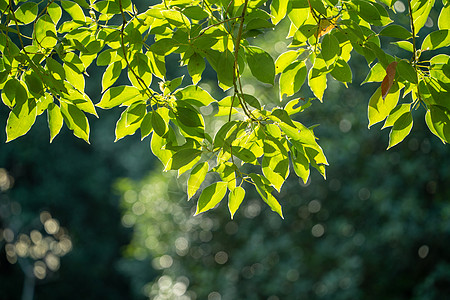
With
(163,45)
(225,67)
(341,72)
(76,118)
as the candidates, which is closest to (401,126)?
(341,72)

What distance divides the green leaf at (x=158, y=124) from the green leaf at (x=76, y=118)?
0.47 feet

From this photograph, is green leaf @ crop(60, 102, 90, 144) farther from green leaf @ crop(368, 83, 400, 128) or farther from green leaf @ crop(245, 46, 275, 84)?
green leaf @ crop(368, 83, 400, 128)

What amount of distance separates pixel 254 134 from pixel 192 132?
0.39ft

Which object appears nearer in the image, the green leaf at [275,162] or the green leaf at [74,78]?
the green leaf at [275,162]

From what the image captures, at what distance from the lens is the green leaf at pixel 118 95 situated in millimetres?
999

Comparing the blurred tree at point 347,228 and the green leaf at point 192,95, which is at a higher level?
the green leaf at point 192,95

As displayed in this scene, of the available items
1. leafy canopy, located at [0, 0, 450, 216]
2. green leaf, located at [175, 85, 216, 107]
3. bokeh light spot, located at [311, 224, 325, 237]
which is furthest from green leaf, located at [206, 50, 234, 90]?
bokeh light spot, located at [311, 224, 325, 237]

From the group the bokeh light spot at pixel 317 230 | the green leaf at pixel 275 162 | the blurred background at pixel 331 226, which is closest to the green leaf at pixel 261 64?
the green leaf at pixel 275 162

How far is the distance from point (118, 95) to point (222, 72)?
218 millimetres

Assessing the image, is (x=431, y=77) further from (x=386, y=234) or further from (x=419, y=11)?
(x=386, y=234)

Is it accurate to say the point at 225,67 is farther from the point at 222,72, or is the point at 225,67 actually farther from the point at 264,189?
the point at 264,189

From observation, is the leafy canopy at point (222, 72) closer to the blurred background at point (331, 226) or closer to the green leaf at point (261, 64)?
the green leaf at point (261, 64)

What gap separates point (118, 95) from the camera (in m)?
1.00

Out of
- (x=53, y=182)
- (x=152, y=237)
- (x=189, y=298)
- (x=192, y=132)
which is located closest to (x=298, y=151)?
(x=192, y=132)
